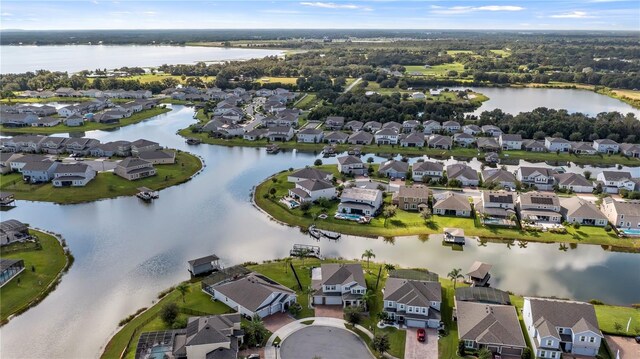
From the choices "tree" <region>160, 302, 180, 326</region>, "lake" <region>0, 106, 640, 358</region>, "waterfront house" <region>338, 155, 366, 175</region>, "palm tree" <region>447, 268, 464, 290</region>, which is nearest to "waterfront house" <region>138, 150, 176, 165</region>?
"lake" <region>0, 106, 640, 358</region>

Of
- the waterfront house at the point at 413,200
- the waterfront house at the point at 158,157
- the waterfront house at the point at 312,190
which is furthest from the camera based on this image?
the waterfront house at the point at 158,157

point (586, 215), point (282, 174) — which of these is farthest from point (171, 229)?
point (586, 215)

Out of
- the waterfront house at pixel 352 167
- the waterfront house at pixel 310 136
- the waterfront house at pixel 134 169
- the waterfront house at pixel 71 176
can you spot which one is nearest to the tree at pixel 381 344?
the waterfront house at pixel 352 167

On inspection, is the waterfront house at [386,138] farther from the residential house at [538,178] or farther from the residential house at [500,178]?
the residential house at [538,178]

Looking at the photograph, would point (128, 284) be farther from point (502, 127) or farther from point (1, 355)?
point (502, 127)

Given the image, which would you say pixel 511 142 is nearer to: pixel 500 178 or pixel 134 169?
pixel 500 178

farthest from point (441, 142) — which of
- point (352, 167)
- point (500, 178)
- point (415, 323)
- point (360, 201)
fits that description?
point (415, 323)
